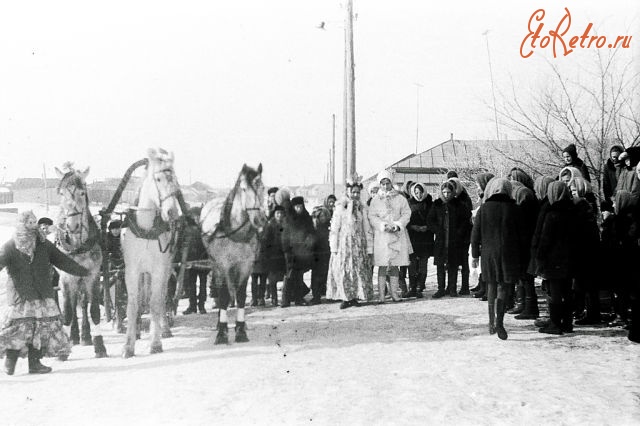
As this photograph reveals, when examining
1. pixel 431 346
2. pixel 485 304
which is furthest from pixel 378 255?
pixel 431 346

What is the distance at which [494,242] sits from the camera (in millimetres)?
7633

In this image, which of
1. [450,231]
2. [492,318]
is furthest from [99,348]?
[450,231]

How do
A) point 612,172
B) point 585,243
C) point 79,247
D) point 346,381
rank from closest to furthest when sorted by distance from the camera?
point 346,381
point 79,247
point 585,243
point 612,172

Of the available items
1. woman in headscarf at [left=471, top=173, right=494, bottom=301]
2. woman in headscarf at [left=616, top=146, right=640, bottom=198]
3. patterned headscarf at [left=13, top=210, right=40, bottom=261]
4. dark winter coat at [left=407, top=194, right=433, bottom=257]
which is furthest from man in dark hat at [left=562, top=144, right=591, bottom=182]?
patterned headscarf at [left=13, top=210, right=40, bottom=261]

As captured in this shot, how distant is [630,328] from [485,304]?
294 cm

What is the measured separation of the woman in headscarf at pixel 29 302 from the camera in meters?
6.20

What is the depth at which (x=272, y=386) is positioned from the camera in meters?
5.67

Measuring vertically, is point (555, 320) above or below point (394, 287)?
below

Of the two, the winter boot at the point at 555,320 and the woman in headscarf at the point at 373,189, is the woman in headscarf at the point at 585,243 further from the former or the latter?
the woman in headscarf at the point at 373,189

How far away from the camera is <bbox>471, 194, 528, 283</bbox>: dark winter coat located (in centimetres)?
750

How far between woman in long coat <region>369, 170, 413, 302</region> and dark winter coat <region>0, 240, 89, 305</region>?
5455 millimetres

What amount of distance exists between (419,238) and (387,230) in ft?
3.26

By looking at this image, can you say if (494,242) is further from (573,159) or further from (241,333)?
(241,333)

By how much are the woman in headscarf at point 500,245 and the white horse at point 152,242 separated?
147 inches
